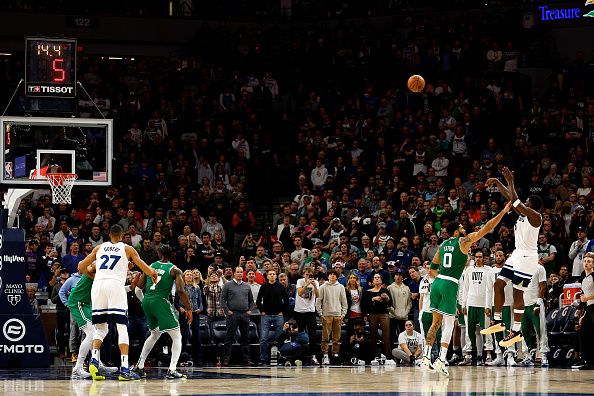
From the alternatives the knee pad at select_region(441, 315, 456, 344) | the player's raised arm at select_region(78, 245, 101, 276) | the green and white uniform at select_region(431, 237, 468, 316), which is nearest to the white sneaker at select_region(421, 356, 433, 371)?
the knee pad at select_region(441, 315, 456, 344)

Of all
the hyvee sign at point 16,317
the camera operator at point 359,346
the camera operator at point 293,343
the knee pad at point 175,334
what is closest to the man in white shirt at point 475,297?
the camera operator at point 359,346

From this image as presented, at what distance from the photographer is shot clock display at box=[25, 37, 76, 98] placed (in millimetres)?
20312

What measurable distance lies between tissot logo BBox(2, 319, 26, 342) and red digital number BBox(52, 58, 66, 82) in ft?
14.2

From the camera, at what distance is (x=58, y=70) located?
2053 cm

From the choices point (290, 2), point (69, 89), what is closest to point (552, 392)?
point (69, 89)

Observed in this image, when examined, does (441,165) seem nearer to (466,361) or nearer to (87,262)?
(466,361)

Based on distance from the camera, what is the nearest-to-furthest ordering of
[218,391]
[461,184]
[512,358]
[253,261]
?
[218,391] → [512,358] → [253,261] → [461,184]

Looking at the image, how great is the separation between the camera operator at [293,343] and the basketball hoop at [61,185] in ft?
17.7

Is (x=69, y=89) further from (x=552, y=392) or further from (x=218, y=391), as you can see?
(x=552, y=392)

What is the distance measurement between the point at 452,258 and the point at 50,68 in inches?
308

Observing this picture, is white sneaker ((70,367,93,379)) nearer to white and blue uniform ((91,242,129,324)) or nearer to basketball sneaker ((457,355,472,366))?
white and blue uniform ((91,242,129,324))

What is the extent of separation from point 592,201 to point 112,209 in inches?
439

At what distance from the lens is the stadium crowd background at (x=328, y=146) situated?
25.8 meters

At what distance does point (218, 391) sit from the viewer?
15352 millimetres
